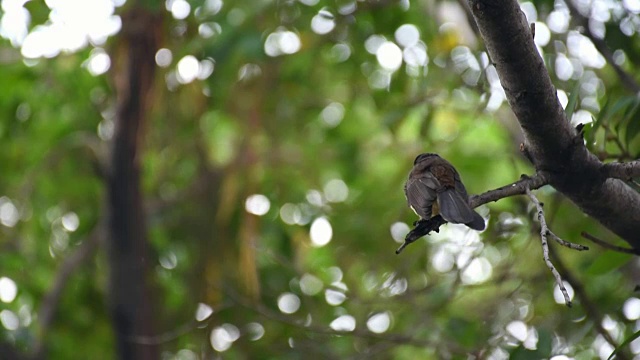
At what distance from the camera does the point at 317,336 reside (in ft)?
14.6

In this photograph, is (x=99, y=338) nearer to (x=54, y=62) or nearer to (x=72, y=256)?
(x=72, y=256)

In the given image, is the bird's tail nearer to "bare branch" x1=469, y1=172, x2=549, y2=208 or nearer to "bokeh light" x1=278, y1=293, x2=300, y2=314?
"bare branch" x1=469, y1=172, x2=549, y2=208

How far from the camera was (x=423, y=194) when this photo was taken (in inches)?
86.9

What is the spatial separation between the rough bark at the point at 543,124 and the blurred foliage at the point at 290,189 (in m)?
1.35

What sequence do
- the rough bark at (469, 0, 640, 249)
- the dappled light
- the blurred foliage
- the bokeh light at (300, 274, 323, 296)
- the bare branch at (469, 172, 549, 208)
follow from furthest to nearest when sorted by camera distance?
1. the dappled light
2. the bokeh light at (300, 274, 323, 296)
3. the blurred foliage
4. the bare branch at (469, 172, 549, 208)
5. the rough bark at (469, 0, 640, 249)

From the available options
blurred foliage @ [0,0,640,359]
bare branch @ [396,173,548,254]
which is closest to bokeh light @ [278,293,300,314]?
blurred foliage @ [0,0,640,359]

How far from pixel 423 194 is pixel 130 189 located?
2.50m

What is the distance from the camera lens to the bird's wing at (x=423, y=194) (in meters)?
2.16

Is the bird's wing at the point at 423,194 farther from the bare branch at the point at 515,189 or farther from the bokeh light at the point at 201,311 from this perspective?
the bokeh light at the point at 201,311

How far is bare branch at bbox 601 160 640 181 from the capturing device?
1.90 meters

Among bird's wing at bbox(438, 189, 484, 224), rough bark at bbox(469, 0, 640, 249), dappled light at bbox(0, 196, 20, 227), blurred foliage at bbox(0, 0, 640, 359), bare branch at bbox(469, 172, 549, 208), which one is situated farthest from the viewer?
dappled light at bbox(0, 196, 20, 227)

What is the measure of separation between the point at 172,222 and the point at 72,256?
0.69 meters

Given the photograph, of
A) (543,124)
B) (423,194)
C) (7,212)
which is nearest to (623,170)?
(543,124)

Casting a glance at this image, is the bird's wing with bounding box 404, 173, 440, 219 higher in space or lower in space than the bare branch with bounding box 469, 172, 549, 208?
lower
